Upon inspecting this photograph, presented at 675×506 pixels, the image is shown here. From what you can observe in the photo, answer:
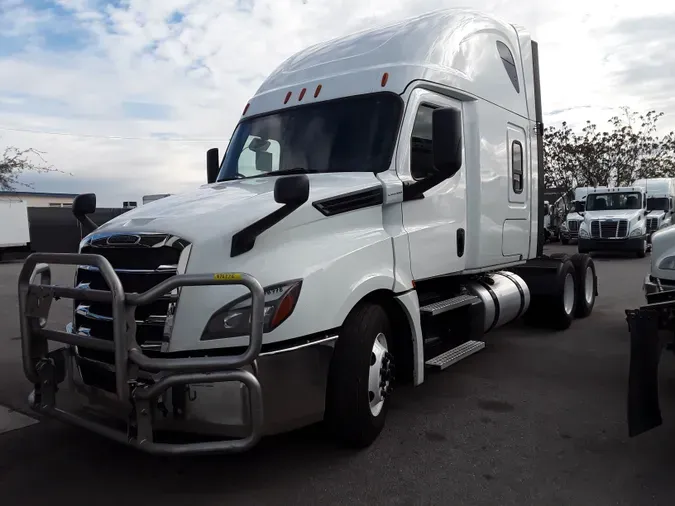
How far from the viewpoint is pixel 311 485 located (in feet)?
11.6

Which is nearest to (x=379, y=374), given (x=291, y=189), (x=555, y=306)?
(x=291, y=189)

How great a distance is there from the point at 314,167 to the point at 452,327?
6.90 feet

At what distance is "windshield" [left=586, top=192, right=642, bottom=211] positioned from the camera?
2162cm

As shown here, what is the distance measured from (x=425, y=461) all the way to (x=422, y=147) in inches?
97.7

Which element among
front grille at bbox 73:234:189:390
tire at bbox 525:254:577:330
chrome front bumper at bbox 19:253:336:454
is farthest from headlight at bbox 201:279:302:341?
tire at bbox 525:254:577:330

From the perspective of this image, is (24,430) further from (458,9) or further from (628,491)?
(458,9)

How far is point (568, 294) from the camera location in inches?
322

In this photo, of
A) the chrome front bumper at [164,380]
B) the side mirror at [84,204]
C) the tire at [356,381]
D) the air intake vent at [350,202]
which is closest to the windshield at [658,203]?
the air intake vent at [350,202]

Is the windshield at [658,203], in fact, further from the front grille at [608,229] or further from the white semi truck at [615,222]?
the front grille at [608,229]

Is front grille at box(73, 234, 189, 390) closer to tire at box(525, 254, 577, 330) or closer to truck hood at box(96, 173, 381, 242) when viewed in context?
truck hood at box(96, 173, 381, 242)

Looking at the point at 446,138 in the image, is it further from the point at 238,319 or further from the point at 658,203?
the point at 658,203

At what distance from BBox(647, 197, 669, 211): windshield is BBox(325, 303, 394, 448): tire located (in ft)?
76.4

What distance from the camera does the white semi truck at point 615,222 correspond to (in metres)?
20.4

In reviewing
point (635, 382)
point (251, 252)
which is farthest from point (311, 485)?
point (635, 382)
